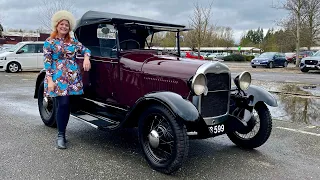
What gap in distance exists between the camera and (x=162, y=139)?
12.0 ft

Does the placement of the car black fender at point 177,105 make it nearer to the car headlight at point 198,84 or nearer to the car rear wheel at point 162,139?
the car rear wheel at point 162,139

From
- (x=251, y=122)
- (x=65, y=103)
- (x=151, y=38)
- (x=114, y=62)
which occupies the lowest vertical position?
(x=251, y=122)

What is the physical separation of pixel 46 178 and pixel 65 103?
124 centimetres

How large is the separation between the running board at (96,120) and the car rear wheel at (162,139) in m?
0.55

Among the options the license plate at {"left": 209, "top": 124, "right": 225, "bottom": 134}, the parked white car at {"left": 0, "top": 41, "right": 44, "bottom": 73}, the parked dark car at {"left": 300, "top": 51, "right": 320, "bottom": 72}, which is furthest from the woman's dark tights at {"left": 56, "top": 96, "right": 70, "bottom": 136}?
the parked dark car at {"left": 300, "top": 51, "right": 320, "bottom": 72}

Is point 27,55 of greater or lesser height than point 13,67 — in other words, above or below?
above

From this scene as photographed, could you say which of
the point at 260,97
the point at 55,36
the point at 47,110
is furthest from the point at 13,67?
the point at 260,97

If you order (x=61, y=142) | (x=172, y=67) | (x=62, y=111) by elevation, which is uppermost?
(x=172, y=67)

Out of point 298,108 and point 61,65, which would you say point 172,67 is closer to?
point 61,65

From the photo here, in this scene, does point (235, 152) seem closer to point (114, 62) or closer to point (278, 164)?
point (278, 164)

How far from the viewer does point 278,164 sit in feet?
13.0

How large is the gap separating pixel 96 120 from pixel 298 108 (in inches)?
207

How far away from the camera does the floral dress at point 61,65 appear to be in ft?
14.0

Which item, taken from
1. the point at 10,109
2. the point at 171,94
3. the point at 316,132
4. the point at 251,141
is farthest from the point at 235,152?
the point at 10,109
